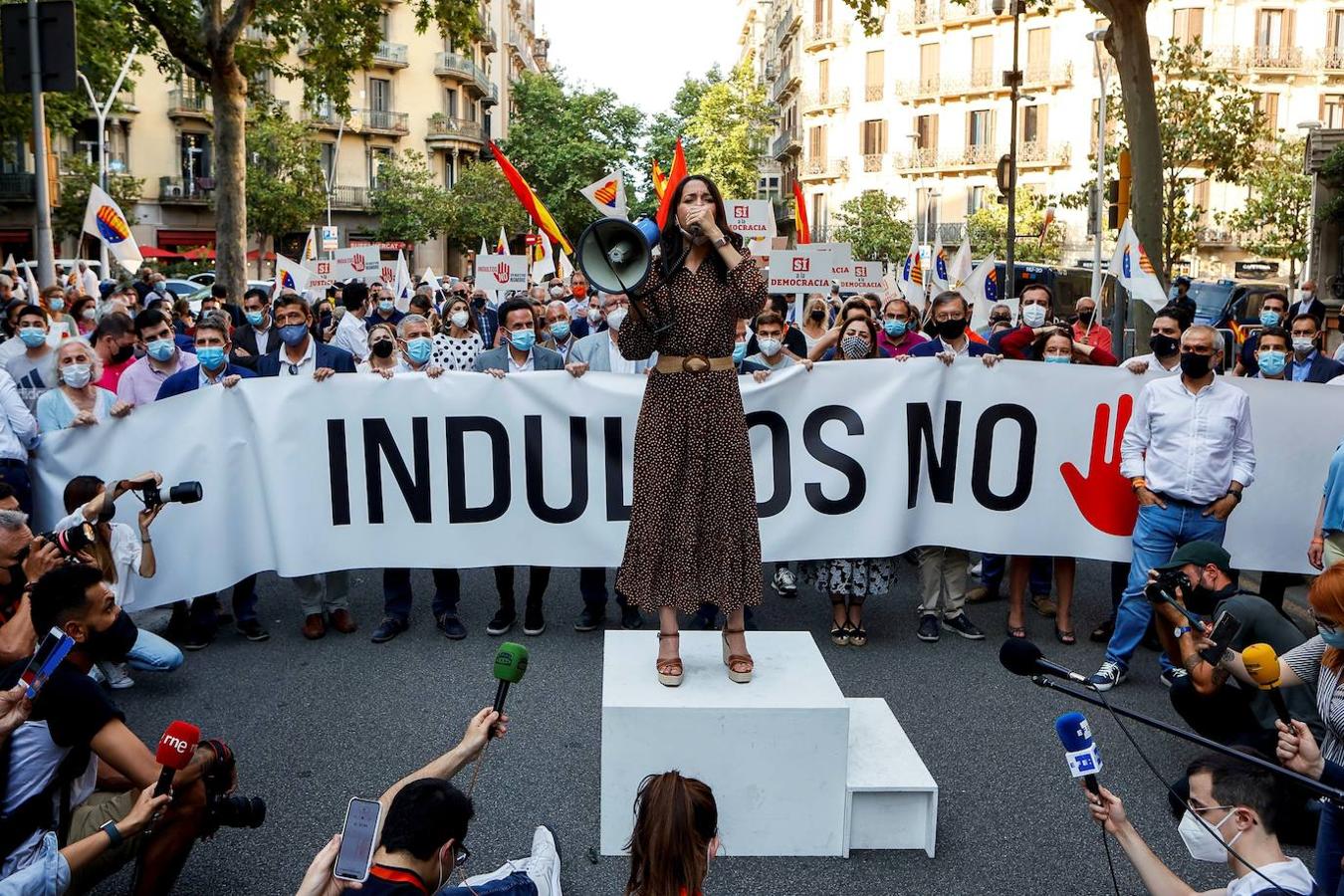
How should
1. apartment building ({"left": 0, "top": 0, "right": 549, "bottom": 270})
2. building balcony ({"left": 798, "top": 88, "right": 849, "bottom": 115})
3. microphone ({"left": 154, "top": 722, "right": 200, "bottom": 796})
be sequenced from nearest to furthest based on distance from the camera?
microphone ({"left": 154, "top": 722, "right": 200, "bottom": 796})
apartment building ({"left": 0, "top": 0, "right": 549, "bottom": 270})
building balcony ({"left": 798, "top": 88, "right": 849, "bottom": 115})

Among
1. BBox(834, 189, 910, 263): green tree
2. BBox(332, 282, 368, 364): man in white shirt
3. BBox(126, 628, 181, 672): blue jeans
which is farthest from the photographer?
BBox(834, 189, 910, 263): green tree

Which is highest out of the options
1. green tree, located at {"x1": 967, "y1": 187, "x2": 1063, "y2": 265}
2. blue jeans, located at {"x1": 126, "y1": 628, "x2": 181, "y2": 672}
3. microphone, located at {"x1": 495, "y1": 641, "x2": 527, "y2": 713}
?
green tree, located at {"x1": 967, "y1": 187, "x2": 1063, "y2": 265}

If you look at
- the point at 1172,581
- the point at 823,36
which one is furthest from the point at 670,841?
the point at 823,36

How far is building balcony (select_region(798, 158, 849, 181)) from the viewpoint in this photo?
64.3m

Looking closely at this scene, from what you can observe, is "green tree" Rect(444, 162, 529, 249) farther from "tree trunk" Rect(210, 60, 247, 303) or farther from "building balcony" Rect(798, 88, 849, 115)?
"tree trunk" Rect(210, 60, 247, 303)

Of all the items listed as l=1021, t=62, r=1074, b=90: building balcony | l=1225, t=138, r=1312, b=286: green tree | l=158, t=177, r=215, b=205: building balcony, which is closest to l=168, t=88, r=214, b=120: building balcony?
l=158, t=177, r=215, b=205: building balcony

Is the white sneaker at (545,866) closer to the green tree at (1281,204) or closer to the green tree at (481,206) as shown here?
the green tree at (1281,204)

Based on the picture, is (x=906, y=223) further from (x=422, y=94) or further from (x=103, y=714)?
(x=103, y=714)

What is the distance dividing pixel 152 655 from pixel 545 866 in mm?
3450

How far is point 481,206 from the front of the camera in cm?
5700

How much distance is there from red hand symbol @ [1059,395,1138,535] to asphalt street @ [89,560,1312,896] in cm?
71

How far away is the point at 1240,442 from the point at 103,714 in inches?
213

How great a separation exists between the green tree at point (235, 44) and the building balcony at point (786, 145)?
167 ft

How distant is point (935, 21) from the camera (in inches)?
2333
